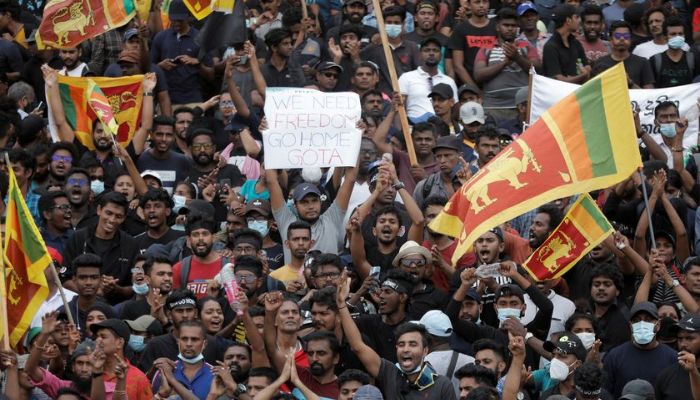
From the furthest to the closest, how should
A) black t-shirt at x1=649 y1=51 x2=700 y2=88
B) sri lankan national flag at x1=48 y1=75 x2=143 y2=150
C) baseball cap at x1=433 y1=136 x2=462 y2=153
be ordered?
1. black t-shirt at x1=649 y1=51 x2=700 y2=88
2. sri lankan national flag at x1=48 y1=75 x2=143 y2=150
3. baseball cap at x1=433 y1=136 x2=462 y2=153

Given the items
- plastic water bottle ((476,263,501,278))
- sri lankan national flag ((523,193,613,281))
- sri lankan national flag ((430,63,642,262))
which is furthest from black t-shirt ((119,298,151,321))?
sri lankan national flag ((523,193,613,281))

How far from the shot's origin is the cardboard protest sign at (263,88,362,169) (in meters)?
18.7

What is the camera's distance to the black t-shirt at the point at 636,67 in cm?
2156

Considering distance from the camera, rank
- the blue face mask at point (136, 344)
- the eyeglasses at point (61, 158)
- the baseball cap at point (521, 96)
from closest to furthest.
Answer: the blue face mask at point (136, 344) → the eyeglasses at point (61, 158) → the baseball cap at point (521, 96)

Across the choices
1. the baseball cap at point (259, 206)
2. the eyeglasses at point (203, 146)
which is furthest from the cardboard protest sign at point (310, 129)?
the eyeglasses at point (203, 146)

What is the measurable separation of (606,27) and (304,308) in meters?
8.22

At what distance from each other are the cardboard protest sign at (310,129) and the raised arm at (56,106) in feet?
8.07

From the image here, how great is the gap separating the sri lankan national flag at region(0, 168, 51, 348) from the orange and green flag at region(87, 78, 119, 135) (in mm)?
4195

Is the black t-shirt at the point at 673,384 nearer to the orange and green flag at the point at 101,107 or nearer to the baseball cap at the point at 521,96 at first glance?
the baseball cap at the point at 521,96

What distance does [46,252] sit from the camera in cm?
1589

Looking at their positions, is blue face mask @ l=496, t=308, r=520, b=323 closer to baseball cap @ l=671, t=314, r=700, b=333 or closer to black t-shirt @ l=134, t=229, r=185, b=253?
baseball cap @ l=671, t=314, r=700, b=333

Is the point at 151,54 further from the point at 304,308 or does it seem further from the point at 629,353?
the point at 629,353

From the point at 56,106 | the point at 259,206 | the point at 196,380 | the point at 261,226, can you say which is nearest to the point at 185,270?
the point at 261,226

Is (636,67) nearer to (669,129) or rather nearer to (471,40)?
(471,40)
